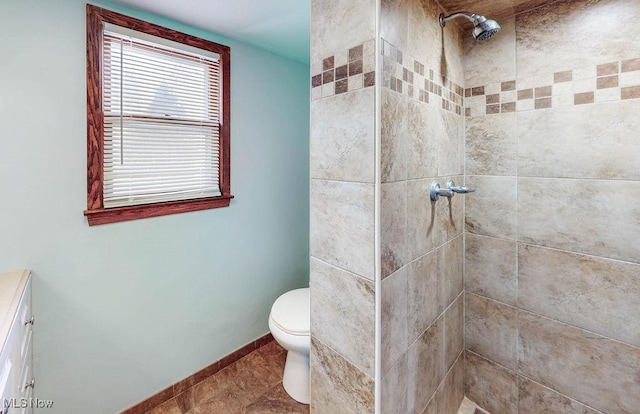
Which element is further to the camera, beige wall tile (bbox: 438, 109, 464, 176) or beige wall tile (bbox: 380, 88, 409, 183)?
beige wall tile (bbox: 438, 109, 464, 176)

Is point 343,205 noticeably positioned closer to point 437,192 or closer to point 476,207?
point 437,192

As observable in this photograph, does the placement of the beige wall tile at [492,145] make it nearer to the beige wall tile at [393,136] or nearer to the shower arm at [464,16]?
the shower arm at [464,16]

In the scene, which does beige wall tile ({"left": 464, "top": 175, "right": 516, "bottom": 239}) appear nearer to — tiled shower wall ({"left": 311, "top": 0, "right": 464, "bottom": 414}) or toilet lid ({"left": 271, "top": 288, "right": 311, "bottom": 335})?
tiled shower wall ({"left": 311, "top": 0, "right": 464, "bottom": 414})

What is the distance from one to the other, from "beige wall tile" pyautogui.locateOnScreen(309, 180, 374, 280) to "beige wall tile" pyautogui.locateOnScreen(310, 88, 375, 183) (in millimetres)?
43

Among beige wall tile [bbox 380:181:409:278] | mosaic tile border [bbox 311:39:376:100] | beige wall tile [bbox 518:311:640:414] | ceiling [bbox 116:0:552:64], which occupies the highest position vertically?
ceiling [bbox 116:0:552:64]

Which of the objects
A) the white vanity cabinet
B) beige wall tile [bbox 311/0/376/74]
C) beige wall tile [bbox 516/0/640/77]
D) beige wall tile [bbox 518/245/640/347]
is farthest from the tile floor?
beige wall tile [bbox 516/0/640/77]

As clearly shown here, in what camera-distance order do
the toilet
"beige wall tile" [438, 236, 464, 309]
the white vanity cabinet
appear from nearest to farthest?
the white vanity cabinet
"beige wall tile" [438, 236, 464, 309]
the toilet

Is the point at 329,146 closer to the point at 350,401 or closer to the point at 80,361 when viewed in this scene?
the point at 350,401

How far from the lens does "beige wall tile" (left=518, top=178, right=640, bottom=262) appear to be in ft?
3.68

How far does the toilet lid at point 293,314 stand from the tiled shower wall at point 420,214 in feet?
2.05

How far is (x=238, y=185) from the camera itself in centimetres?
205

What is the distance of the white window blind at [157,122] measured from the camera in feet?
4.96

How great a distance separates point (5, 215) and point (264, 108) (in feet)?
5.01

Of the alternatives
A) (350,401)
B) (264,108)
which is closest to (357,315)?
(350,401)
